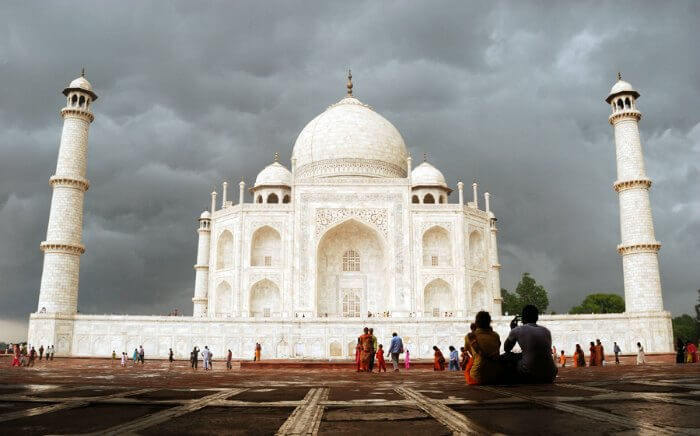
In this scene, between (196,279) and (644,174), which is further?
(196,279)

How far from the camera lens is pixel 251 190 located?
32.1 m

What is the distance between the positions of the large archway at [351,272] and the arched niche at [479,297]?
422cm

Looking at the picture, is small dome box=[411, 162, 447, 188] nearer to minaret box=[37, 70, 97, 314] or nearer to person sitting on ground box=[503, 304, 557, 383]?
minaret box=[37, 70, 97, 314]

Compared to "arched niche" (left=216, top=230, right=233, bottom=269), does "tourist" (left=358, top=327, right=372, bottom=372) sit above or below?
below

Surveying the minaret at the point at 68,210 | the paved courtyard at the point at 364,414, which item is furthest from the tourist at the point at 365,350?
the minaret at the point at 68,210

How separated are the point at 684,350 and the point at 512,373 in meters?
16.0

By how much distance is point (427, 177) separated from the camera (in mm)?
31391

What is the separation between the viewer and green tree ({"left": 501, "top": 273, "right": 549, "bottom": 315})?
150 feet

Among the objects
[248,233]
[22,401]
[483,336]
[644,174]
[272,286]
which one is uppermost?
[644,174]

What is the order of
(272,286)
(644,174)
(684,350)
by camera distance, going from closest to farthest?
(684,350) → (644,174) → (272,286)

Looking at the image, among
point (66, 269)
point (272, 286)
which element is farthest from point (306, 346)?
point (66, 269)

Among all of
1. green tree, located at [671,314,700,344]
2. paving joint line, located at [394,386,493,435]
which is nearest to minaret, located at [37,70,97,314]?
paving joint line, located at [394,386,493,435]

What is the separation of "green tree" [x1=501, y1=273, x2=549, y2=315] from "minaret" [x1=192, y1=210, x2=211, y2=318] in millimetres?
25636

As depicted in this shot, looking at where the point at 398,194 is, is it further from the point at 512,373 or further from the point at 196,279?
the point at 512,373
